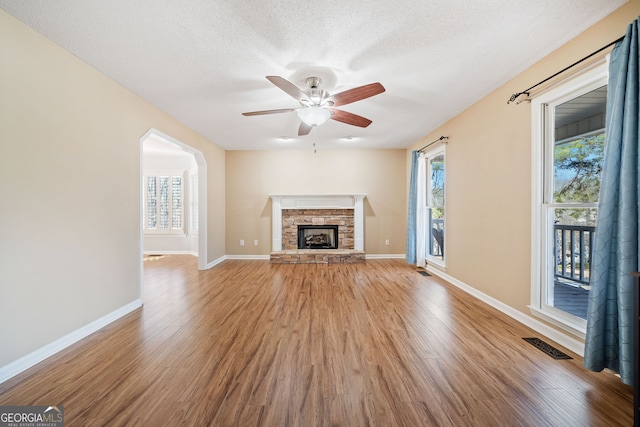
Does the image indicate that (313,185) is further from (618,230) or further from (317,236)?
(618,230)

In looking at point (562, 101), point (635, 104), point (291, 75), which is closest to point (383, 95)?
point (291, 75)

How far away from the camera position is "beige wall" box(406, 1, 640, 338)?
2.33 meters

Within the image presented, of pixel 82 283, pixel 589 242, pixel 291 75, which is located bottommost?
pixel 82 283

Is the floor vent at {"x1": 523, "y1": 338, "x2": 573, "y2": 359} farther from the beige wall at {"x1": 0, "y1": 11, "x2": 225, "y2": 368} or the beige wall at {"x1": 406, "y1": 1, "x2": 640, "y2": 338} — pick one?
the beige wall at {"x1": 0, "y1": 11, "x2": 225, "y2": 368}

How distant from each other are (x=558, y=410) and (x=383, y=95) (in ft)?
10.4

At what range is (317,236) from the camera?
6352 mm

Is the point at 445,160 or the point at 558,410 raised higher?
the point at 445,160

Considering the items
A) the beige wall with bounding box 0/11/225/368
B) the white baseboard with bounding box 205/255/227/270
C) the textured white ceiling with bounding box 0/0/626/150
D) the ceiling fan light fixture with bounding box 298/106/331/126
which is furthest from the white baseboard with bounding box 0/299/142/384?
the ceiling fan light fixture with bounding box 298/106/331/126

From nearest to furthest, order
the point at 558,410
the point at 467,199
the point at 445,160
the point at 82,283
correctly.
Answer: the point at 558,410 → the point at 82,283 → the point at 467,199 → the point at 445,160

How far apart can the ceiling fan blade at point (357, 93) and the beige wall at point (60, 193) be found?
2.42 metres

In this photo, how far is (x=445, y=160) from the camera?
438 cm

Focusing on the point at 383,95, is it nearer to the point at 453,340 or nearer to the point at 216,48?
the point at 216,48

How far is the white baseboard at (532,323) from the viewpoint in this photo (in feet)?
7.02

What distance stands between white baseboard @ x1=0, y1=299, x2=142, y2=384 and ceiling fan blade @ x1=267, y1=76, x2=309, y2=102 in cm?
285
